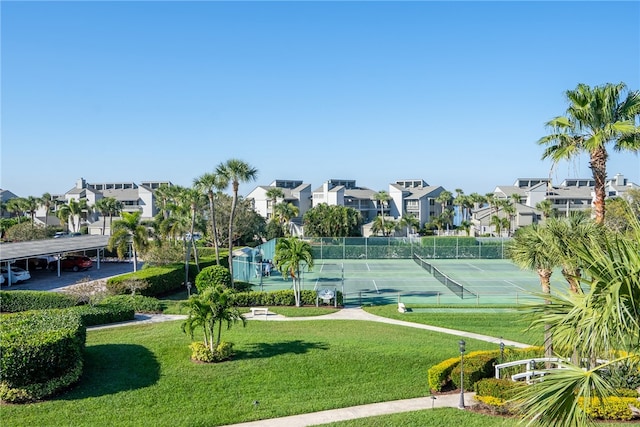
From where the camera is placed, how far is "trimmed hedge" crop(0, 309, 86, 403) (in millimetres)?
12883

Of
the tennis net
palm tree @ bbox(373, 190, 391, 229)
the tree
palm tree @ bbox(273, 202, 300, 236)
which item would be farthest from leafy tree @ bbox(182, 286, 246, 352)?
palm tree @ bbox(373, 190, 391, 229)

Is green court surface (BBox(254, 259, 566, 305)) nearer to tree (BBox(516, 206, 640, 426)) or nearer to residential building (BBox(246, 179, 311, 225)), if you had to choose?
tree (BBox(516, 206, 640, 426))

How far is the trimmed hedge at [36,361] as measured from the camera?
1288cm

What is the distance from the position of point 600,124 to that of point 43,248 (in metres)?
38.3

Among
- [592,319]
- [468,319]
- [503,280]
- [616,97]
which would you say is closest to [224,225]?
[503,280]

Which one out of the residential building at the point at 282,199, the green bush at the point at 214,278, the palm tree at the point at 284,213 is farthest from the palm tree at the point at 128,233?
the residential building at the point at 282,199

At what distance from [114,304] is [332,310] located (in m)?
11.7

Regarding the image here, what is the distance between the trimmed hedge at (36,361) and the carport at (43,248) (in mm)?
19985

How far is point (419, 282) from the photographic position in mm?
37844

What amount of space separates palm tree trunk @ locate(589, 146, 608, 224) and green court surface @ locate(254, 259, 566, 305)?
11474 millimetres

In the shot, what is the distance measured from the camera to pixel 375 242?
56.2 metres

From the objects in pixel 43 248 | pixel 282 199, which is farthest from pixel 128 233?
pixel 282 199

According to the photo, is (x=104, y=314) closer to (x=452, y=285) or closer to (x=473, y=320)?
(x=473, y=320)

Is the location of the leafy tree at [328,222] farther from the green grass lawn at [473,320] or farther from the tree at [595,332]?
the tree at [595,332]
